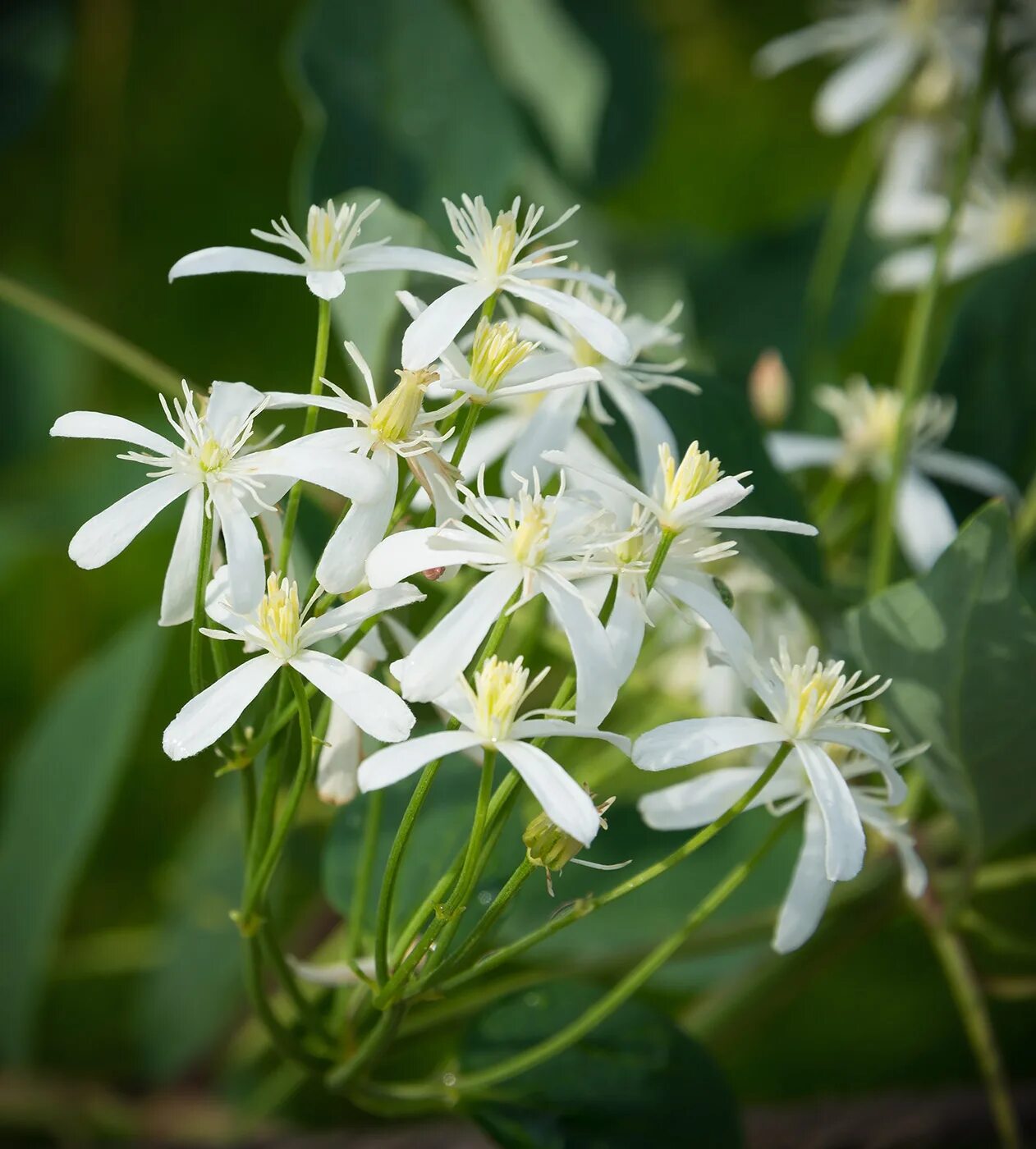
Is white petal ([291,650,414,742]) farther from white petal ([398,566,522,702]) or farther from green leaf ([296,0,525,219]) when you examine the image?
green leaf ([296,0,525,219])

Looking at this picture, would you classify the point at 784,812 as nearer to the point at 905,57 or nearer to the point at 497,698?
the point at 497,698

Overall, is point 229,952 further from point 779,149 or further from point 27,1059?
point 779,149

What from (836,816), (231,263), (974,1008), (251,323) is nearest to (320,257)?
(231,263)

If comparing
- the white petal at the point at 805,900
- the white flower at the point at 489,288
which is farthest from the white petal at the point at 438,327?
the white petal at the point at 805,900

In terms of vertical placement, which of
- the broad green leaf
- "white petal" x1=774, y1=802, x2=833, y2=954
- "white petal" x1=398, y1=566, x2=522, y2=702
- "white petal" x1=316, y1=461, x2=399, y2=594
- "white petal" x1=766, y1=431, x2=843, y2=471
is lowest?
"white petal" x1=774, y1=802, x2=833, y2=954

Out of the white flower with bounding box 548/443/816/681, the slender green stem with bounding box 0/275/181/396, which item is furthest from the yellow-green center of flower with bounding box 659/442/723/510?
the slender green stem with bounding box 0/275/181/396
